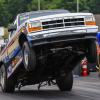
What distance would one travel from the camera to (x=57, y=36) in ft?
26.1

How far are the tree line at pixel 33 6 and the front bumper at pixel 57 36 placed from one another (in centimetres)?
9818

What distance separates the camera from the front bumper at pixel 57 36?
26.1ft

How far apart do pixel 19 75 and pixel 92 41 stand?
9.09 feet

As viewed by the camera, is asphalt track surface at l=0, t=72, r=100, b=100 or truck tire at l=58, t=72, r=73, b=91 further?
truck tire at l=58, t=72, r=73, b=91

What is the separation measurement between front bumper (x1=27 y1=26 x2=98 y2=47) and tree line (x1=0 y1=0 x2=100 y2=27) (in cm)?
9818

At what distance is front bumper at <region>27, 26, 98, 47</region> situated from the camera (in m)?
7.96

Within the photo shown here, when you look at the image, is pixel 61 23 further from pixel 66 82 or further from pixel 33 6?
pixel 33 6

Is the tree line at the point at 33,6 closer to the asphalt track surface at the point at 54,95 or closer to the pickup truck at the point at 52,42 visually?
the asphalt track surface at the point at 54,95

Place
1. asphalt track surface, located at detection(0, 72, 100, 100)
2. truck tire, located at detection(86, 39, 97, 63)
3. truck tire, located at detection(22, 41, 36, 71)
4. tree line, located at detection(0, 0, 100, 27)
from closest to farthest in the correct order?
truck tire, located at detection(22, 41, 36, 71) < truck tire, located at detection(86, 39, 97, 63) < asphalt track surface, located at detection(0, 72, 100, 100) < tree line, located at detection(0, 0, 100, 27)

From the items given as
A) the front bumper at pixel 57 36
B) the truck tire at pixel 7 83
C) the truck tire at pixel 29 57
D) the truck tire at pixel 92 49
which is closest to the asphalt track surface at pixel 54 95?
the truck tire at pixel 7 83

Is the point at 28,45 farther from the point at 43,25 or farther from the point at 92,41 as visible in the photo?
the point at 92,41

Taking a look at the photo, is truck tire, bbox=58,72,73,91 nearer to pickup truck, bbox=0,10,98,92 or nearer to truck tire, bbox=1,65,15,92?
pickup truck, bbox=0,10,98,92

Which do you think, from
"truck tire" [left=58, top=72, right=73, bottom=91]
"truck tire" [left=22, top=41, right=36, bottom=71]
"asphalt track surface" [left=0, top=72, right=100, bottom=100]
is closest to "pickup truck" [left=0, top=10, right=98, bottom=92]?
"truck tire" [left=22, top=41, right=36, bottom=71]

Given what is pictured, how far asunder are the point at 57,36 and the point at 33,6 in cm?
11124
